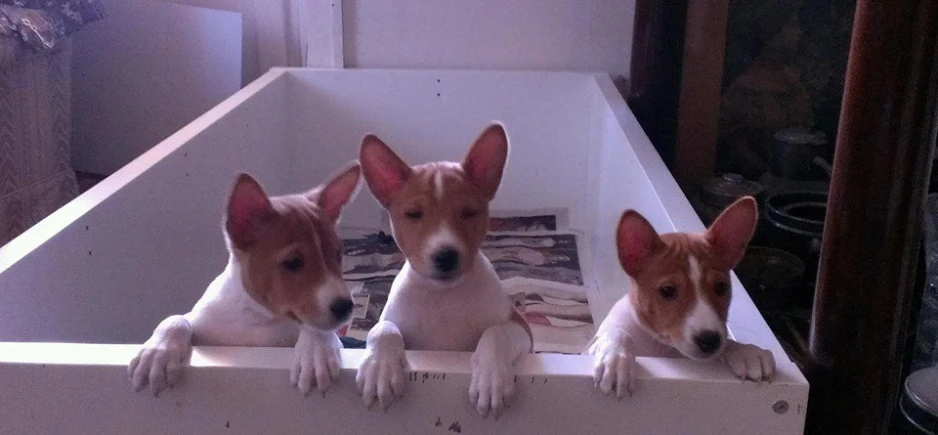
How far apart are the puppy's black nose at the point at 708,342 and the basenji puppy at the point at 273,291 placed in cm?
35

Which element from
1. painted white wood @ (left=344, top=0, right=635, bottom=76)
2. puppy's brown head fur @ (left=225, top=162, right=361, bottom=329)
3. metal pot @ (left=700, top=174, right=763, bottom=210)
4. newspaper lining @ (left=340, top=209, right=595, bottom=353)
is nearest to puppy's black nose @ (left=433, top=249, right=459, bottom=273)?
puppy's brown head fur @ (left=225, top=162, right=361, bottom=329)

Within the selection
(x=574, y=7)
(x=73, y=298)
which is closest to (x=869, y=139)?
(x=73, y=298)

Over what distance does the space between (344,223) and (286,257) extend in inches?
48.3

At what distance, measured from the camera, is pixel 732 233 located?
90cm

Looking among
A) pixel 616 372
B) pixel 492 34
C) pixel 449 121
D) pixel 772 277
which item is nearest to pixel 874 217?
pixel 616 372

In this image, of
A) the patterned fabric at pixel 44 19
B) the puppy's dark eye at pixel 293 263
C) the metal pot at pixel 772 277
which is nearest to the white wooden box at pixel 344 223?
the puppy's dark eye at pixel 293 263

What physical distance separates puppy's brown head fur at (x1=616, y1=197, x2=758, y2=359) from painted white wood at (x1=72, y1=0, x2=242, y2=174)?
184cm

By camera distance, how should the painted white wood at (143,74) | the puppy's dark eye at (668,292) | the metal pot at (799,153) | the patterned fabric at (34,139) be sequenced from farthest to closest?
the painted white wood at (143,74) < the patterned fabric at (34,139) < the metal pot at (799,153) < the puppy's dark eye at (668,292)

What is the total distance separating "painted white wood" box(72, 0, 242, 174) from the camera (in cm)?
249

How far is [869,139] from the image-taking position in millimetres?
815

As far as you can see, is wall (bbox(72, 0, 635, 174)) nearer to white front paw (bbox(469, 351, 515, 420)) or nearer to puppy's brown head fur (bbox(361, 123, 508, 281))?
puppy's brown head fur (bbox(361, 123, 508, 281))

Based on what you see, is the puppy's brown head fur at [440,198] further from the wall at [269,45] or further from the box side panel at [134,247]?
the wall at [269,45]

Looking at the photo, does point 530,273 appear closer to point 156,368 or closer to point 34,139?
point 156,368

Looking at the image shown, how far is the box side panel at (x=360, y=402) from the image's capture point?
0.80 metres
